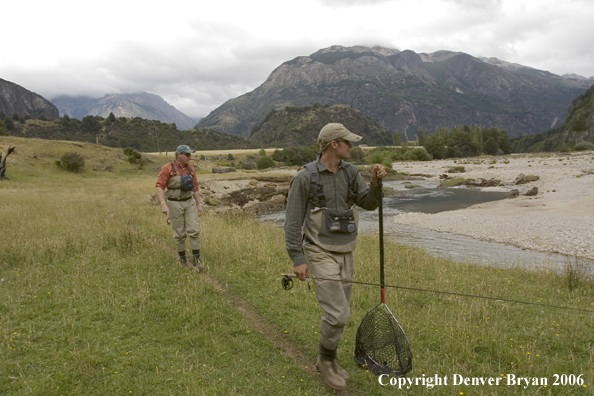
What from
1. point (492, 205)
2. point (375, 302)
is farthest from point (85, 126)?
point (375, 302)

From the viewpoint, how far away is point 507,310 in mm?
6184

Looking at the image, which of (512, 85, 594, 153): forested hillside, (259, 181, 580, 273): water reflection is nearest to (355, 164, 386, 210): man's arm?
(259, 181, 580, 273): water reflection

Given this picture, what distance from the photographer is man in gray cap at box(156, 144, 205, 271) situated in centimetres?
841

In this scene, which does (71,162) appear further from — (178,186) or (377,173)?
(377,173)

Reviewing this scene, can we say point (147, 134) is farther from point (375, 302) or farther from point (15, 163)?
point (375, 302)

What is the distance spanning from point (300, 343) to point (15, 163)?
45417 mm

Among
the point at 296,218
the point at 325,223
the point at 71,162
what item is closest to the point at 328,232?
the point at 325,223

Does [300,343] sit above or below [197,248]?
below

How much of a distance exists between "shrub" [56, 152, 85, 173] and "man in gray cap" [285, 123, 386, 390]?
4646 cm

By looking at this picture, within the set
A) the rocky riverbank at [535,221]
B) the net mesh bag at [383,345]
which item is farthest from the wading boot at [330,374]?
the rocky riverbank at [535,221]

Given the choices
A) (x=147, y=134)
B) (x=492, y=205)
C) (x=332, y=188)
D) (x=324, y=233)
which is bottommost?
(x=492, y=205)

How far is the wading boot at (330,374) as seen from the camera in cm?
402

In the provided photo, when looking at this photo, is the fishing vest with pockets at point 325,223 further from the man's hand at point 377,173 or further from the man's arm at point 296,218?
the man's hand at point 377,173

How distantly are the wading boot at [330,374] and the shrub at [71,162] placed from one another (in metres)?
46.7
